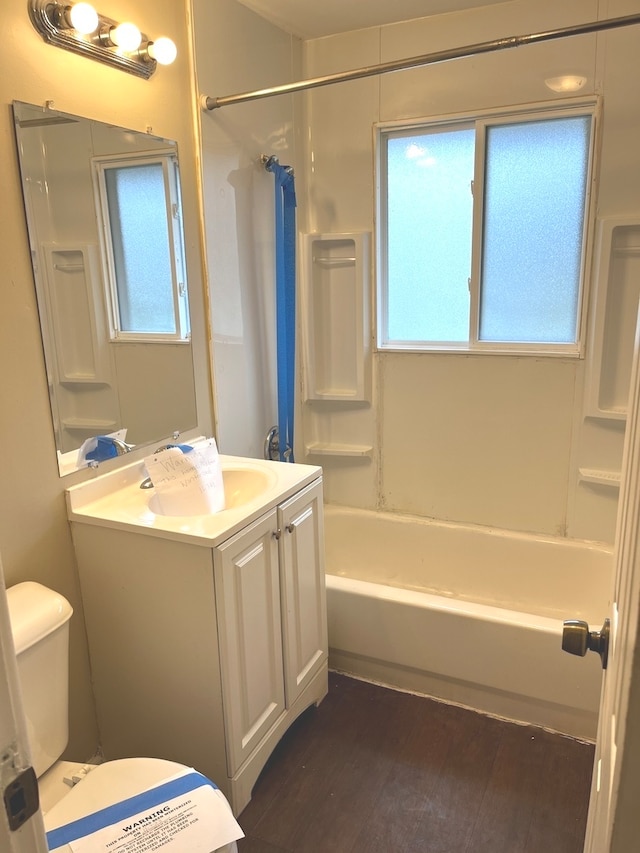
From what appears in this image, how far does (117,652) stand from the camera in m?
1.81

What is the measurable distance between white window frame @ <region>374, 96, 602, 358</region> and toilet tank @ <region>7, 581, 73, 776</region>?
1860 mm

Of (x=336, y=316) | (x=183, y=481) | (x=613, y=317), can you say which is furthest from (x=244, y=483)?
(x=613, y=317)

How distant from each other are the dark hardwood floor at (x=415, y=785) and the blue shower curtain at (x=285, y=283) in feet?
3.81

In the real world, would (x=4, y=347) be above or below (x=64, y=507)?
above

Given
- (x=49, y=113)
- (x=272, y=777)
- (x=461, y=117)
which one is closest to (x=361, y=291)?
(x=461, y=117)

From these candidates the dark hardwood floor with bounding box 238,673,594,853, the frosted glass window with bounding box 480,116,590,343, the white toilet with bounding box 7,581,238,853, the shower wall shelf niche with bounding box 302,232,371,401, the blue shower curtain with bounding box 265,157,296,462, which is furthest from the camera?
the shower wall shelf niche with bounding box 302,232,371,401

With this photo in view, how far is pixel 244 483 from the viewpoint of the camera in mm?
2098

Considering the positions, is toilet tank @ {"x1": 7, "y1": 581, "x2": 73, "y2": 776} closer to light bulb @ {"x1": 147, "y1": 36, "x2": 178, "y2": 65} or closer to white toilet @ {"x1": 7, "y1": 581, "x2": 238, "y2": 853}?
white toilet @ {"x1": 7, "y1": 581, "x2": 238, "y2": 853}

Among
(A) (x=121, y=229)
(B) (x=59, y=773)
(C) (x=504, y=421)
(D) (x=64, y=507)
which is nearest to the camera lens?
(B) (x=59, y=773)

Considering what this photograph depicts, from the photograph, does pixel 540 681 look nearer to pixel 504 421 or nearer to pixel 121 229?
pixel 504 421

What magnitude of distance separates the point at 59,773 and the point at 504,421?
6.76ft

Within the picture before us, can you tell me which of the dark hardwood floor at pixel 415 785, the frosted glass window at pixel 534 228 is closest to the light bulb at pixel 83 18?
the frosted glass window at pixel 534 228

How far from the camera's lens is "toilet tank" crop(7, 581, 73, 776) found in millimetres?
1403

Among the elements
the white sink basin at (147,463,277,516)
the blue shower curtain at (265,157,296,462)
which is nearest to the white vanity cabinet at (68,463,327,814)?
the white sink basin at (147,463,277,516)
